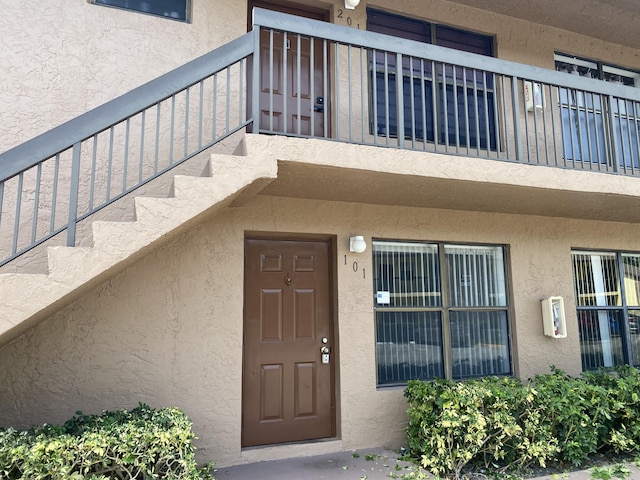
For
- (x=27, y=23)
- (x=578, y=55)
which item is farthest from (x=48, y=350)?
(x=578, y=55)

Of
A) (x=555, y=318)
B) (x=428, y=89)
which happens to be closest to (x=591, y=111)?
(x=428, y=89)

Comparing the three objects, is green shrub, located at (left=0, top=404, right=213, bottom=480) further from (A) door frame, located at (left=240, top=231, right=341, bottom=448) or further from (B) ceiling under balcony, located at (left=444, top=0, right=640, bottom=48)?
(B) ceiling under balcony, located at (left=444, top=0, right=640, bottom=48)

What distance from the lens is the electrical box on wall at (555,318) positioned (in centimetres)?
592

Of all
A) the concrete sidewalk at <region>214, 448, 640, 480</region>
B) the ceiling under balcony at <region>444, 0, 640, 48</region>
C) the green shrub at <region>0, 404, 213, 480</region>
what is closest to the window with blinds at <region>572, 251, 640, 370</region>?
the concrete sidewalk at <region>214, 448, 640, 480</region>

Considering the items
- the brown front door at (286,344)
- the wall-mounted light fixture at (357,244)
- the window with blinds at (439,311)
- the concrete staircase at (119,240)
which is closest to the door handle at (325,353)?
the brown front door at (286,344)

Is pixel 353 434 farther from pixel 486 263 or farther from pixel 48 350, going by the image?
pixel 48 350

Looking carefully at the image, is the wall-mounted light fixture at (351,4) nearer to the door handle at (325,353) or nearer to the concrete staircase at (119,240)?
the concrete staircase at (119,240)

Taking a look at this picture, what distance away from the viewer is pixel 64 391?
4191mm

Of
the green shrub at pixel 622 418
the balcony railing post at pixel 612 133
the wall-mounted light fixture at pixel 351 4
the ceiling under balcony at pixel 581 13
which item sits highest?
the ceiling under balcony at pixel 581 13

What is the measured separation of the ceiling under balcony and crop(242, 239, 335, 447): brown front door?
13.7 ft

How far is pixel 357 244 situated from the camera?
5.25m

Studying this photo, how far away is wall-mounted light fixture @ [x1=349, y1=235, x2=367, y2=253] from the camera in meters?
5.24

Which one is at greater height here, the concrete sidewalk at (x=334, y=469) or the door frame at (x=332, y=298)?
the door frame at (x=332, y=298)

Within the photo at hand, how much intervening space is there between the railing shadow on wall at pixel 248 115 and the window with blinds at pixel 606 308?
137 cm
